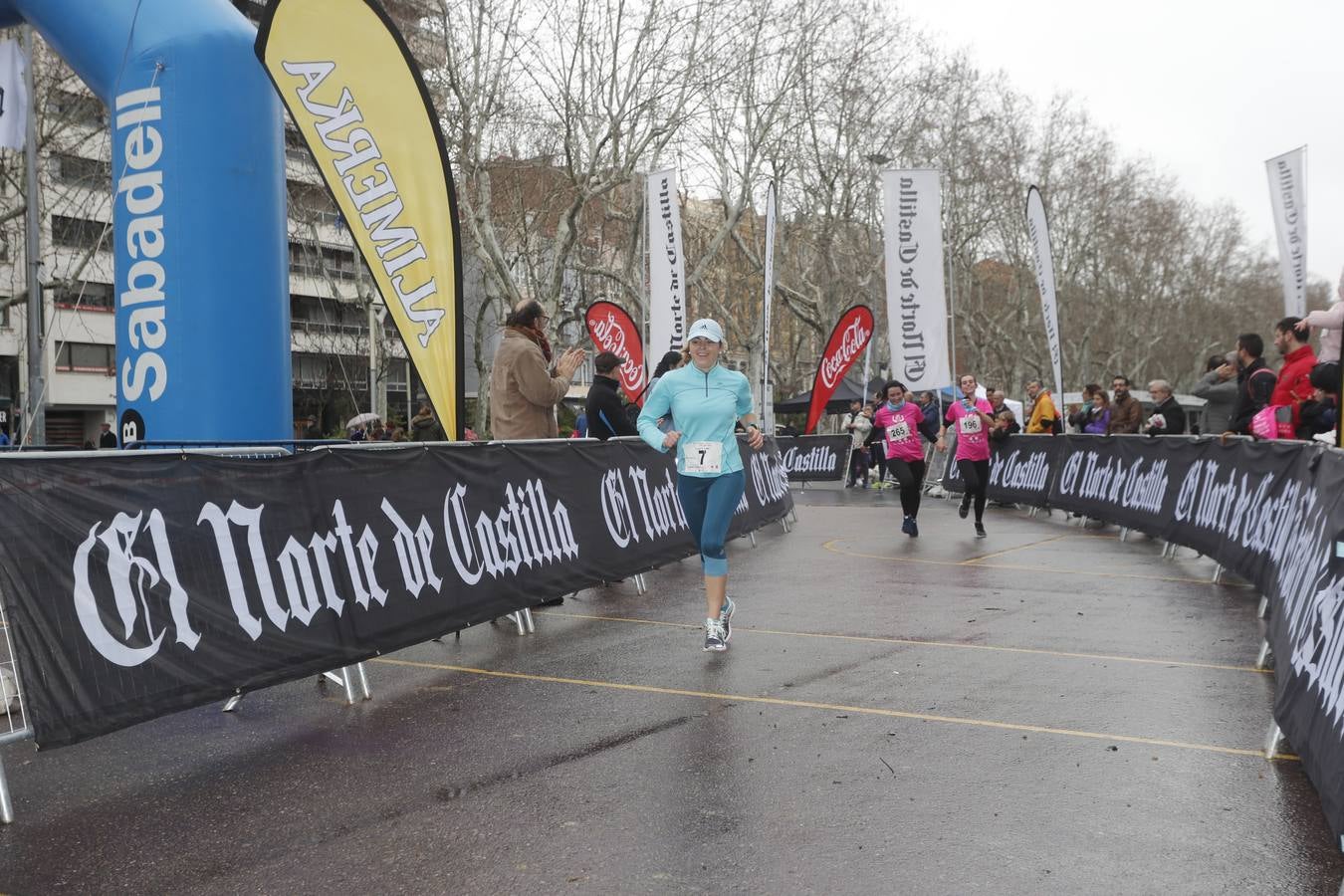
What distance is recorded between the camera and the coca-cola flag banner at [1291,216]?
56.5ft

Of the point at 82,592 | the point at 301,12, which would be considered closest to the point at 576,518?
the point at 301,12

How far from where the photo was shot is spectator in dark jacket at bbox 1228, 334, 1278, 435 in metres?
11.6

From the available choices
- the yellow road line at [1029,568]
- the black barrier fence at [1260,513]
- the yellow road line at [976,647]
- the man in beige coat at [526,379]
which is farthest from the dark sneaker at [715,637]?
the yellow road line at [1029,568]

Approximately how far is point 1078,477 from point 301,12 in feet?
40.9

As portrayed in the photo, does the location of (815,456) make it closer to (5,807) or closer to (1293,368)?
(1293,368)

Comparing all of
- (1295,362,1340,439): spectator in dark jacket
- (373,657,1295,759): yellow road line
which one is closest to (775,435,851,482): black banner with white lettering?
(1295,362,1340,439): spectator in dark jacket

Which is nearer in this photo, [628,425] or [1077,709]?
[1077,709]

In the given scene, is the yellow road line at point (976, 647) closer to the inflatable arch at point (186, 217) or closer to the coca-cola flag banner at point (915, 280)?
the inflatable arch at point (186, 217)

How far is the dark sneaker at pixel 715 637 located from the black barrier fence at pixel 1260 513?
3121 millimetres

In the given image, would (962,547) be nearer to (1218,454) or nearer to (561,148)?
(1218,454)

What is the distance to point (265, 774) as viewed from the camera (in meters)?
5.08

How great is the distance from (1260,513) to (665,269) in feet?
40.2

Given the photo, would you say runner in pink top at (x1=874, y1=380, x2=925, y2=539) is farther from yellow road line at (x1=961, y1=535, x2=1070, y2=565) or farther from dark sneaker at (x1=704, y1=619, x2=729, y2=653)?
dark sneaker at (x1=704, y1=619, x2=729, y2=653)

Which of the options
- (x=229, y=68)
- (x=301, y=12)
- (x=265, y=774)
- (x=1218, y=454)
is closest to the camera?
(x=265, y=774)
